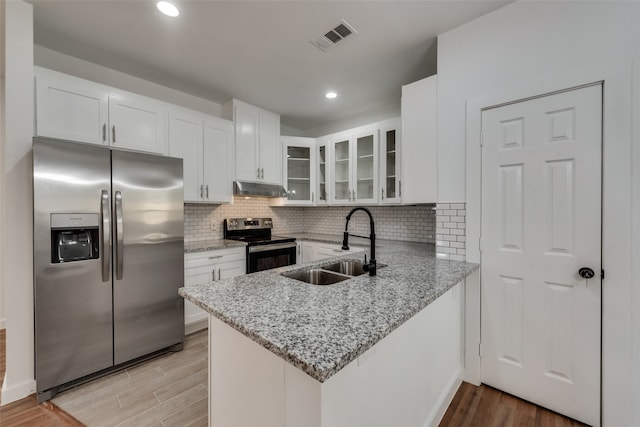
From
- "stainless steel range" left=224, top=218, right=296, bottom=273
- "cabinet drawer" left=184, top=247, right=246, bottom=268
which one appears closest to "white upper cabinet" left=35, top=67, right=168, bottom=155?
"cabinet drawer" left=184, top=247, right=246, bottom=268

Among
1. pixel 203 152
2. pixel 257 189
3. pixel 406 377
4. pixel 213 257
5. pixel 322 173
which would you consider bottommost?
pixel 406 377

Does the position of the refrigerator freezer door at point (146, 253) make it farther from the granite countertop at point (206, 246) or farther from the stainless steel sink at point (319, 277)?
the stainless steel sink at point (319, 277)

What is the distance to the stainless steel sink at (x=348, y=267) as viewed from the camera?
1961mm

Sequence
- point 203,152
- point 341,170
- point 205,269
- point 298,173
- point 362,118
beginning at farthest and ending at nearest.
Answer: point 298,173
point 362,118
point 341,170
point 203,152
point 205,269

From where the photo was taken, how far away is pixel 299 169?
3984mm

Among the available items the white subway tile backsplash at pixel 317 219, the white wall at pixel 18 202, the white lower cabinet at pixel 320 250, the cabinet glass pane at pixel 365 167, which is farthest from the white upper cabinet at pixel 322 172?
the white wall at pixel 18 202

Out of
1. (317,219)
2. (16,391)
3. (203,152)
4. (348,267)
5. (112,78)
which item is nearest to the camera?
(16,391)

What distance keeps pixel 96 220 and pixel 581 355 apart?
3.41 m

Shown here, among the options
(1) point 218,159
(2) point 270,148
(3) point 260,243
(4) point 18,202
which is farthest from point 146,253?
(2) point 270,148

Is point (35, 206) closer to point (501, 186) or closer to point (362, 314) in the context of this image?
point (362, 314)

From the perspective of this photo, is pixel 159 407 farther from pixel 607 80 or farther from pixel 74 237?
pixel 607 80

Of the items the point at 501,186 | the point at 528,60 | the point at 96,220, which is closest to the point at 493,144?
the point at 501,186

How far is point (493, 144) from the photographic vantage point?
72.5 inches

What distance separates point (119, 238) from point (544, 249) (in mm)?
3090
